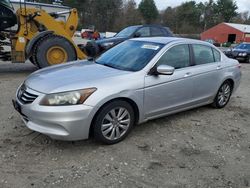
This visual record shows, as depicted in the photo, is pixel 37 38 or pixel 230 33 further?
pixel 230 33

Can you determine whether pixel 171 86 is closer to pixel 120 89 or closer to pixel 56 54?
pixel 120 89

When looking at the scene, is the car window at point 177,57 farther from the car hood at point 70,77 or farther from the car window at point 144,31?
the car window at point 144,31

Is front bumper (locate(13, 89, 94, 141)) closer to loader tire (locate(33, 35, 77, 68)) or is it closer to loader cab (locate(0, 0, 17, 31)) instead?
loader tire (locate(33, 35, 77, 68))

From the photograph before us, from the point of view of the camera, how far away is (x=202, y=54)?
19.4 feet

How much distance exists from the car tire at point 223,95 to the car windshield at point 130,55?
1928 mm

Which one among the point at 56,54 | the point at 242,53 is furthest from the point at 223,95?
the point at 242,53

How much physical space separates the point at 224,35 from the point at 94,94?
62.7m

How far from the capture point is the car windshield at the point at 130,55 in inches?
194

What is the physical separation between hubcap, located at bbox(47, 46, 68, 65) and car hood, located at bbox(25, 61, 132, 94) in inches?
183

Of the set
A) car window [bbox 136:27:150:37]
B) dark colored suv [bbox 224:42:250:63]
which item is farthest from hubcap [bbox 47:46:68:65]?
dark colored suv [bbox 224:42:250:63]

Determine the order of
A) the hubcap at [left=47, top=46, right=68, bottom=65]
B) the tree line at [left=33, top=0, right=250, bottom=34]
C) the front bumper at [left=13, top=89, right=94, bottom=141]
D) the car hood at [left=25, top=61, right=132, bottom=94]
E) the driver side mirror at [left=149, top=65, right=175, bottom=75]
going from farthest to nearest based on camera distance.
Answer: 1. the tree line at [left=33, top=0, right=250, bottom=34]
2. the hubcap at [left=47, top=46, right=68, bottom=65]
3. the driver side mirror at [left=149, top=65, right=175, bottom=75]
4. the car hood at [left=25, top=61, right=132, bottom=94]
5. the front bumper at [left=13, top=89, right=94, bottom=141]

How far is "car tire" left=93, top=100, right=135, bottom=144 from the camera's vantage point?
4223 mm

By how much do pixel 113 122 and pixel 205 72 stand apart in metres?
2.28

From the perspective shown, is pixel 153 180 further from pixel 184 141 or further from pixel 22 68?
pixel 22 68
